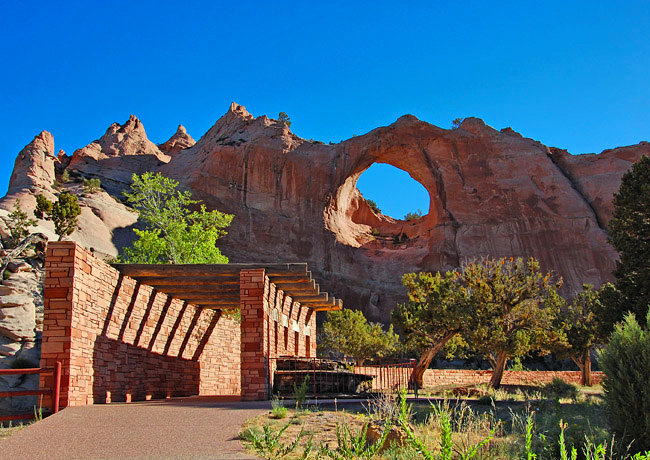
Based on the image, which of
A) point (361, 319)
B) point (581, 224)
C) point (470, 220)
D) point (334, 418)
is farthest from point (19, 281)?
point (581, 224)

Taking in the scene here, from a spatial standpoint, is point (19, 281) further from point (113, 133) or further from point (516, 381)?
point (113, 133)

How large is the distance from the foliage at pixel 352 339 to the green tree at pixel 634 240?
20994 mm

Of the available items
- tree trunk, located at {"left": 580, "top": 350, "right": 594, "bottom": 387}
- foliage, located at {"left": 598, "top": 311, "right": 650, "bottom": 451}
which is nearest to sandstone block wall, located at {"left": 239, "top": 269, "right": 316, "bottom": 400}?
foliage, located at {"left": 598, "top": 311, "right": 650, "bottom": 451}

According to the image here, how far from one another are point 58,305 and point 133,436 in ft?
16.5

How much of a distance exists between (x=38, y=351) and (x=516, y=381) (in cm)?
2477

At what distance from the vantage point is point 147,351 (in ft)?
54.2

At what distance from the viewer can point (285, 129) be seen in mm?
56344

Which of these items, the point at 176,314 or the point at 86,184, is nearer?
the point at 176,314

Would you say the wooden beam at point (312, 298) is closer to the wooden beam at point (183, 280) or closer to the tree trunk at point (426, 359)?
Result: the wooden beam at point (183, 280)

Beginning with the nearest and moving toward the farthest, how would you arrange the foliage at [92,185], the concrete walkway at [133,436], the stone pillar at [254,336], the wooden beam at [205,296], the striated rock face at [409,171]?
1. the concrete walkway at [133,436]
2. the stone pillar at [254,336]
3. the wooden beam at [205,296]
4. the foliage at [92,185]
5. the striated rock face at [409,171]

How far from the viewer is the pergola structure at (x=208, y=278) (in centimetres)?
1492

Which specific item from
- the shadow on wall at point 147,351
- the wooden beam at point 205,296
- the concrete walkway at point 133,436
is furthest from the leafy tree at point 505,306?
the concrete walkway at point 133,436

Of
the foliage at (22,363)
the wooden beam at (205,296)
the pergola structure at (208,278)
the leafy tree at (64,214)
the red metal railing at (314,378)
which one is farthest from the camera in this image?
the leafy tree at (64,214)

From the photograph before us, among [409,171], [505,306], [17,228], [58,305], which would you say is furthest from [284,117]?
→ [58,305]
